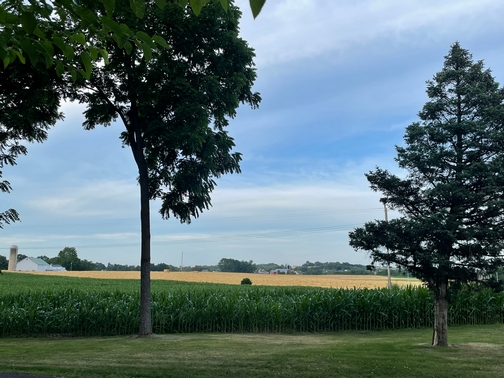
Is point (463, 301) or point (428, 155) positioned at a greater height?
point (428, 155)

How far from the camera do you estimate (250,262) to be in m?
77.4

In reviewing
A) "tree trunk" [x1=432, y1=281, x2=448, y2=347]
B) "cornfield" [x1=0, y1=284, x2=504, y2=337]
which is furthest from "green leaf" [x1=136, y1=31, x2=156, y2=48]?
"cornfield" [x1=0, y1=284, x2=504, y2=337]

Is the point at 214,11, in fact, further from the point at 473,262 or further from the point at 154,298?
the point at 154,298

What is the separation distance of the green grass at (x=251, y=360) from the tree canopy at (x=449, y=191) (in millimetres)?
1328

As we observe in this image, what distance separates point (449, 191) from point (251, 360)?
17.1ft

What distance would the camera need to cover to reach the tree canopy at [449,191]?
8797 mm

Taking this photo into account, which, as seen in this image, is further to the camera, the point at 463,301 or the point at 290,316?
the point at 463,301

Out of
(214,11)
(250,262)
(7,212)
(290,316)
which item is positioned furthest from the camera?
(250,262)

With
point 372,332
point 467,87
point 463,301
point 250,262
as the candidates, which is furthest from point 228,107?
point 250,262

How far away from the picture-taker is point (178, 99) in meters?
11.7

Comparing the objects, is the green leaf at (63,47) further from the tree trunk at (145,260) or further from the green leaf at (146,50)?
the tree trunk at (145,260)

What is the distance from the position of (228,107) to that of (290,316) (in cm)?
756

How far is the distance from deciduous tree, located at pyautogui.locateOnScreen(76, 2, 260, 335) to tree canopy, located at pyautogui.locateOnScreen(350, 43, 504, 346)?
449 cm

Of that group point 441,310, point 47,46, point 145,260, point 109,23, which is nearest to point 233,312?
point 145,260
